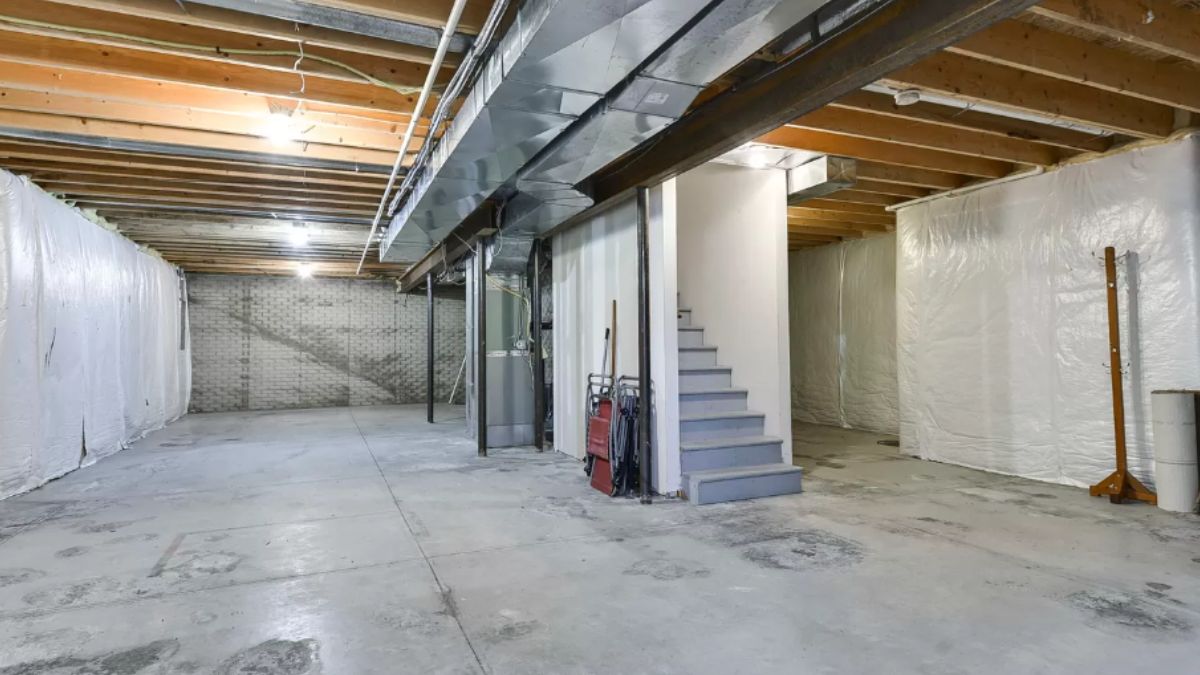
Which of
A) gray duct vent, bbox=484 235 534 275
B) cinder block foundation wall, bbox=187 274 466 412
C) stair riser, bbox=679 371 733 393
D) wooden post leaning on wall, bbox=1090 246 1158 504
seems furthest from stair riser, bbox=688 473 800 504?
cinder block foundation wall, bbox=187 274 466 412

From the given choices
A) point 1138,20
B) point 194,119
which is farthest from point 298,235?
point 1138,20

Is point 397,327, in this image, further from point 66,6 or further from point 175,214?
point 66,6

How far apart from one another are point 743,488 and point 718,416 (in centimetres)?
64

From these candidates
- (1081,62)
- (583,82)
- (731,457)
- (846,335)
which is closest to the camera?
(583,82)

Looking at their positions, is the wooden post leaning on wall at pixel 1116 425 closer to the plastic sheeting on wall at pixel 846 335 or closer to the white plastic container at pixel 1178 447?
the white plastic container at pixel 1178 447

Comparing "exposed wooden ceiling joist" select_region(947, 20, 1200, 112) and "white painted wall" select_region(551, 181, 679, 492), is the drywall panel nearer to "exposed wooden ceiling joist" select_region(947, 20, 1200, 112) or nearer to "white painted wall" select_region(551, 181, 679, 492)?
"white painted wall" select_region(551, 181, 679, 492)

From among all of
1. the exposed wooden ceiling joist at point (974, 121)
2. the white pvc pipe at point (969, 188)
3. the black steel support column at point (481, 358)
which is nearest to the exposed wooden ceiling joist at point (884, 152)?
the white pvc pipe at point (969, 188)

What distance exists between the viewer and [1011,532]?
3482 millimetres

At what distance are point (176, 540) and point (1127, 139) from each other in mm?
6619

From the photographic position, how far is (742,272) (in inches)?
201

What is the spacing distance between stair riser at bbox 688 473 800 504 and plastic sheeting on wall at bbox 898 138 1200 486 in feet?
7.06

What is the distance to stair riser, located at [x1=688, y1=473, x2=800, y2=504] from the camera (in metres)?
4.17

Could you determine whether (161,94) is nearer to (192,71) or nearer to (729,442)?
(192,71)

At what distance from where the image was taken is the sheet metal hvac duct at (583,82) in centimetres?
207
